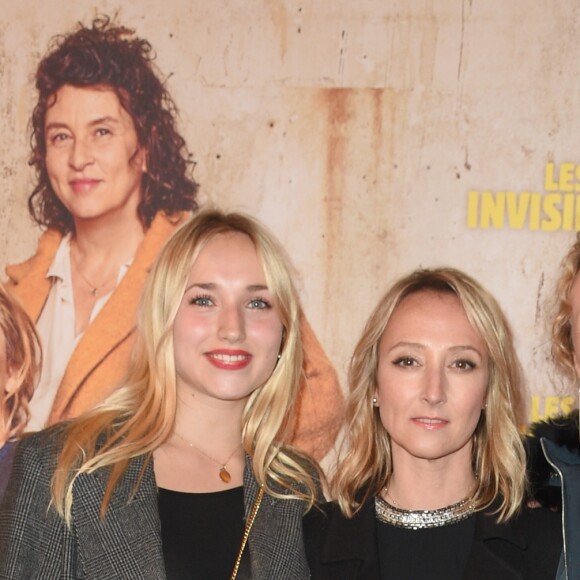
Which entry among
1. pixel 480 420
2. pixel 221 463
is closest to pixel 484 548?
pixel 480 420

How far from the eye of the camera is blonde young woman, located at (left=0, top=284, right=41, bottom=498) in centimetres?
393

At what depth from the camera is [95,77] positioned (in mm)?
3959

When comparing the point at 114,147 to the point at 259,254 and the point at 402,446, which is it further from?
the point at 402,446

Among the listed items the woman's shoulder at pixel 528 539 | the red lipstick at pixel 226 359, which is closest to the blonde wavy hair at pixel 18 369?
the red lipstick at pixel 226 359

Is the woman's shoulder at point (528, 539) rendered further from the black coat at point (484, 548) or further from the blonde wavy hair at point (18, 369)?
the blonde wavy hair at point (18, 369)

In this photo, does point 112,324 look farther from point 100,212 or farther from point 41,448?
point 41,448

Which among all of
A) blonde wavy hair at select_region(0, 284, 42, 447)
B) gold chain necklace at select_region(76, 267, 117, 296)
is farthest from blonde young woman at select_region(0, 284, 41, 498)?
gold chain necklace at select_region(76, 267, 117, 296)

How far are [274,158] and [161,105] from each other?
1.67 feet

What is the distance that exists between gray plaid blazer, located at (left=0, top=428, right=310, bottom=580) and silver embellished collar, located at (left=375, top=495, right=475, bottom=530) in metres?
0.32

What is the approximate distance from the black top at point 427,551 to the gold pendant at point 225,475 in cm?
47

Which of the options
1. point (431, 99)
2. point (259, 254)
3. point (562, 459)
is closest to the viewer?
point (562, 459)

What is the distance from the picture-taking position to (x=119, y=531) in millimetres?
2605

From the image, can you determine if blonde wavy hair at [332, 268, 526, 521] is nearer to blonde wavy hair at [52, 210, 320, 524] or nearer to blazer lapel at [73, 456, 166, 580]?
blonde wavy hair at [52, 210, 320, 524]

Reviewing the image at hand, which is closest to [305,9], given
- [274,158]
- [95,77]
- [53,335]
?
[274,158]
